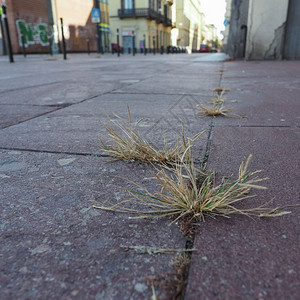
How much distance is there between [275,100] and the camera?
263 centimetres

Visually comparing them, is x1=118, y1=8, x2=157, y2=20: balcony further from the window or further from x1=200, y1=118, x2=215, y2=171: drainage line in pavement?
x1=200, y1=118, x2=215, y2=171: drainage line in pavement

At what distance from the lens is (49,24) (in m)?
23.4

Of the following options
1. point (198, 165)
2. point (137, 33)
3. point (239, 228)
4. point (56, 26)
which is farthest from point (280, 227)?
point (137, 33)

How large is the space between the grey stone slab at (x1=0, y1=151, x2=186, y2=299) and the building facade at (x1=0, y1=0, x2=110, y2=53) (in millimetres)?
18356

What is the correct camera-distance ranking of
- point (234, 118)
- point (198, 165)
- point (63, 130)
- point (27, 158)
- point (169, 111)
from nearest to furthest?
point (198, 165)
point (27, 158)
point (63, 130)
point (234, 118)
point (169, 111)

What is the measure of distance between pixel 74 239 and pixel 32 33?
2443cm

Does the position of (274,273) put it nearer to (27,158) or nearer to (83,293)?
(83,293)

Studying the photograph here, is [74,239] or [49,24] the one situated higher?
[49,24]

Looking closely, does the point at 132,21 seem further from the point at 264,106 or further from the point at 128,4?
the point at 264,106

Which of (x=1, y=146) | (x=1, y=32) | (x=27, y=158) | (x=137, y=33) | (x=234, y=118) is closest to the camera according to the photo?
(x=27, y=158)

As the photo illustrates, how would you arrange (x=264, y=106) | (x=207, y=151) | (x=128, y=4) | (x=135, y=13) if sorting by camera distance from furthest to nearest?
(x=128, y=4), (x=135, y=13), (x=264, y=106), (x=207, y=151)

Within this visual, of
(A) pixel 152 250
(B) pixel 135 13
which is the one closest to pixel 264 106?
(A) pixel 152 250

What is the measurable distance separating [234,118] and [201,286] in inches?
60.7

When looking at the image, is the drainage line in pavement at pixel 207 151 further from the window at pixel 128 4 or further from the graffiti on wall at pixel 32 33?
the window at pixel 128 4
